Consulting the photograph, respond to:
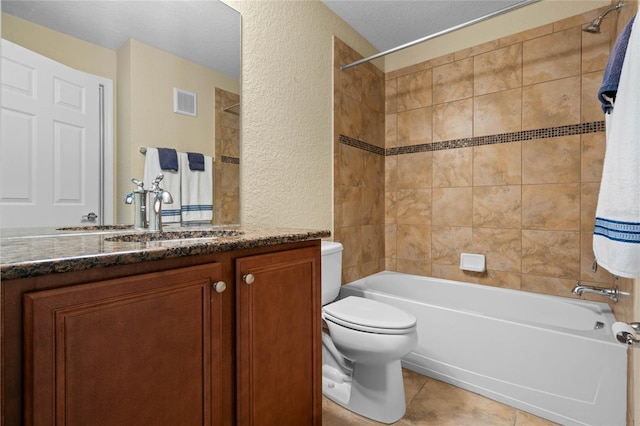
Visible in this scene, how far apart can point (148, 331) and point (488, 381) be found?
1.80 metres

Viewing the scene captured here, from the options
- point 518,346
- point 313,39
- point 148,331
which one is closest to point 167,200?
point 148,331

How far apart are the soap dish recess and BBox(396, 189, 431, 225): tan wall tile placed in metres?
0.39

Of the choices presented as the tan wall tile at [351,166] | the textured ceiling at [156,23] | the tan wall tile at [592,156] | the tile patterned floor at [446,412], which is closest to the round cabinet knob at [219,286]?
the textured ceiling at [156,23]

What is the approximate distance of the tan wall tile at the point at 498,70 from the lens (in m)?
2.21

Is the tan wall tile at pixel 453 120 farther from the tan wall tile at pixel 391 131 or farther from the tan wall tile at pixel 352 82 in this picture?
the tan wall tile at pixel 352 82

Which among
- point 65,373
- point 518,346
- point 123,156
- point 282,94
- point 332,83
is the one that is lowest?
point 518,346

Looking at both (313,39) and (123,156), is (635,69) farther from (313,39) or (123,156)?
(313,39)

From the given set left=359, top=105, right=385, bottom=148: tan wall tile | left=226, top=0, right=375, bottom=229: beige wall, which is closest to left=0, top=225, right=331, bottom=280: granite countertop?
left=226, top=0, right=375, bottom=229: beige wall

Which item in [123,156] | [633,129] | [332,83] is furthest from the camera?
[332,83]

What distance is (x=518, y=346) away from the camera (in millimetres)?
1622

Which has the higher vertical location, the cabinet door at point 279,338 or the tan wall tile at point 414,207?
the tan wall tile at point 414,207

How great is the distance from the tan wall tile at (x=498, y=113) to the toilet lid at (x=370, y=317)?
158cm

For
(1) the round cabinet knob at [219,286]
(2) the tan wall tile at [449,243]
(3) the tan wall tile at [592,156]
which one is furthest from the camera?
(2) the tan wall tile at [449,243]

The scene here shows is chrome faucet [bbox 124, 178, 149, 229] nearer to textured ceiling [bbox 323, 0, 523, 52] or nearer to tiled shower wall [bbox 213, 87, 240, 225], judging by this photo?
tiled shower wall [bbox 213, 87, 240, 225]
